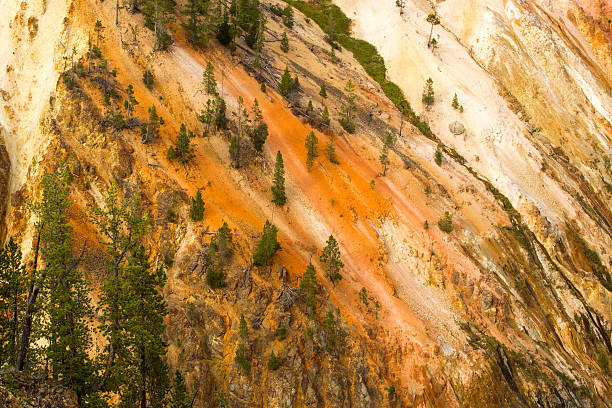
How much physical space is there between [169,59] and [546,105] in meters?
49.7

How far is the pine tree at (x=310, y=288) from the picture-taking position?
31719mm

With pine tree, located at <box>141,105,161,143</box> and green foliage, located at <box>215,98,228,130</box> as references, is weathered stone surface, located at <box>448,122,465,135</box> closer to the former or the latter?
green foliage, located at <box>215,98,228,130</box>

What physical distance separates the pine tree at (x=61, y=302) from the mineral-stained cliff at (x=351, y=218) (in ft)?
32.6

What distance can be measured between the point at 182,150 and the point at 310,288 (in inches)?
591

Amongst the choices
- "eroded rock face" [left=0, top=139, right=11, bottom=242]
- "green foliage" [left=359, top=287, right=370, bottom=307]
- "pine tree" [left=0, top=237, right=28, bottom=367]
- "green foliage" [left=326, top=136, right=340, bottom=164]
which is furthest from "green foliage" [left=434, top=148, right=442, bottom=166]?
"pine tree" [left=0, top=237, right=28, bottom=367]

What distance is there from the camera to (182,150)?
38.0 metres

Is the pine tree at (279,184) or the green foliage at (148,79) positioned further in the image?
the green foliage at (148,79)

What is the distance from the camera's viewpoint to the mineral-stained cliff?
101ft

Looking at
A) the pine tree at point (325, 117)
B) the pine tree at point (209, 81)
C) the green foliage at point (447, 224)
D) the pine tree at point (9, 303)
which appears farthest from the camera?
the pine tree at point (325, 117)

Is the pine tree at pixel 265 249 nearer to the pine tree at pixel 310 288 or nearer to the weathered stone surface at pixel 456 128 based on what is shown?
the pine tree at pixel 310 288

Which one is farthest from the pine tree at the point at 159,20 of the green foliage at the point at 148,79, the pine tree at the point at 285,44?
the pine tree at the point at 285,44

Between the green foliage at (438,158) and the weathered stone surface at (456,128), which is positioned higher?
the weathered stone surface at (456,128)

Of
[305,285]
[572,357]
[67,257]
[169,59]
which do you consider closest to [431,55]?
[169,59]

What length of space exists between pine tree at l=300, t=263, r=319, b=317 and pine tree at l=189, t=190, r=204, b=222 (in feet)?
27.6
